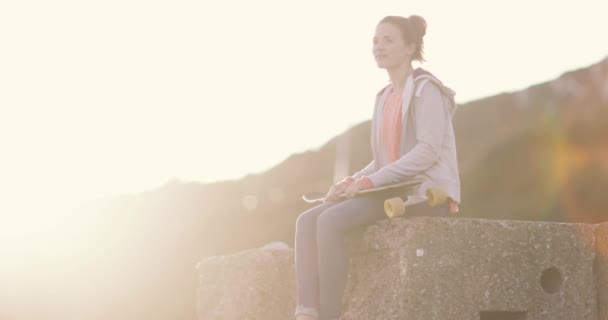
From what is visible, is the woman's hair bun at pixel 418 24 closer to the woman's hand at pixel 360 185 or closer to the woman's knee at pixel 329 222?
the woman's hand at pixel 360 185

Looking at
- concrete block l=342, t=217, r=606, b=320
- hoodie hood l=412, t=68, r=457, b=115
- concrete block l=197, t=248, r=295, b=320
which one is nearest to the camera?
concrete block l=342, t=217, r=606, b=320

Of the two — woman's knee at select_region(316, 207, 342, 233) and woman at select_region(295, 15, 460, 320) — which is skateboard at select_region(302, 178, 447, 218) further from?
woman's knee at select_region(316, 207, 342, 233)

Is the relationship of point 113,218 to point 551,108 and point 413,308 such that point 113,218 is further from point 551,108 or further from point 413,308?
point 413,308

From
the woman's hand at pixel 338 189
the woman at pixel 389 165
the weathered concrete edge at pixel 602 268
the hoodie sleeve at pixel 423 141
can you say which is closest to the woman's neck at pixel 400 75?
the woman at pixel 389 165

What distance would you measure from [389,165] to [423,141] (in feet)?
0.71

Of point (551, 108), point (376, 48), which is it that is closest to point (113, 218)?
point (551, 108)

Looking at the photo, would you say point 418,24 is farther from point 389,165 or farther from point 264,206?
point 264,206

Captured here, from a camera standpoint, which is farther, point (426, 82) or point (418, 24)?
point (418, 24)

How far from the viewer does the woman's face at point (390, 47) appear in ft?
18.5

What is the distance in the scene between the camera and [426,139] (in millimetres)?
5359

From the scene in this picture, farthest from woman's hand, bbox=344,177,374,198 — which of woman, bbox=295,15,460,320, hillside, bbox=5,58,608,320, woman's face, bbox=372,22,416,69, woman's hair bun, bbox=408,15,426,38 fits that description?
hillside, bbox=5,58,608,320

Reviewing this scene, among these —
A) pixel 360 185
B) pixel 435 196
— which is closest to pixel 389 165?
pixel 360 185

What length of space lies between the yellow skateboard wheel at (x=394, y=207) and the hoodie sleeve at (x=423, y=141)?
4.7 inches

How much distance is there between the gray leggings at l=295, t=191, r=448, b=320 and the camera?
5285 mm
